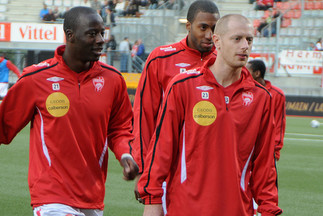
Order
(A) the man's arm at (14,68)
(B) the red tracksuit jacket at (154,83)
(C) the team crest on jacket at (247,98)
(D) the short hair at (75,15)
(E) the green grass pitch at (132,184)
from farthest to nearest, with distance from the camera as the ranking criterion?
(A) the man's arm at (14,68) < (E) the green grass pitch at (132,184) < (B) the red tracksuit jacket at (154,83) < (D) the short hair at (75,15) < (C) the team crest on jacket at (247,98)

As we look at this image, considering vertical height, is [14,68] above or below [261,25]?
below

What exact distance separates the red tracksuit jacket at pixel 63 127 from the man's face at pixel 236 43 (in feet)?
3.67

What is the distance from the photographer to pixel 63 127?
484cm

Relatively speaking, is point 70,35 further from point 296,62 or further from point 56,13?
point 56,13

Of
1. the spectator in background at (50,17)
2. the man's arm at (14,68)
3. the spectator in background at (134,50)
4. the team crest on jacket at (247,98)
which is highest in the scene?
the team crest on jacket at (247,98)

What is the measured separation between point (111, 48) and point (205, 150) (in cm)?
2606

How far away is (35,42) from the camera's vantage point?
3400 cm

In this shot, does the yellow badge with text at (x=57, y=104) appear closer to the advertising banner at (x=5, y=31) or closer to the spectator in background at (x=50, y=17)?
the advertising banner at (x=5, y=31)

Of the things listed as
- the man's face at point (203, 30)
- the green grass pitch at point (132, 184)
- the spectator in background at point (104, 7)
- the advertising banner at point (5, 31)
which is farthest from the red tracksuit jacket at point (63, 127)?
the advertising banner at point (5, 31)

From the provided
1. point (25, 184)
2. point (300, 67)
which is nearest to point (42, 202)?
point (25, 184)

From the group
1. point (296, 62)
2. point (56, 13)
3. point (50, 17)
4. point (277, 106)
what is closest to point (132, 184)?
point (277, 106)

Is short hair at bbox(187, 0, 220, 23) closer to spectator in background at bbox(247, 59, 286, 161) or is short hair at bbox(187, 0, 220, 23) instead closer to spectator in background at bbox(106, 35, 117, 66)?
spectator in background at bbox(247, 59, 286, 161)

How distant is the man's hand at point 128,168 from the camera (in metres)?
4.73

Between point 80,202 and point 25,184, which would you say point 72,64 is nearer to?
point 80,202
